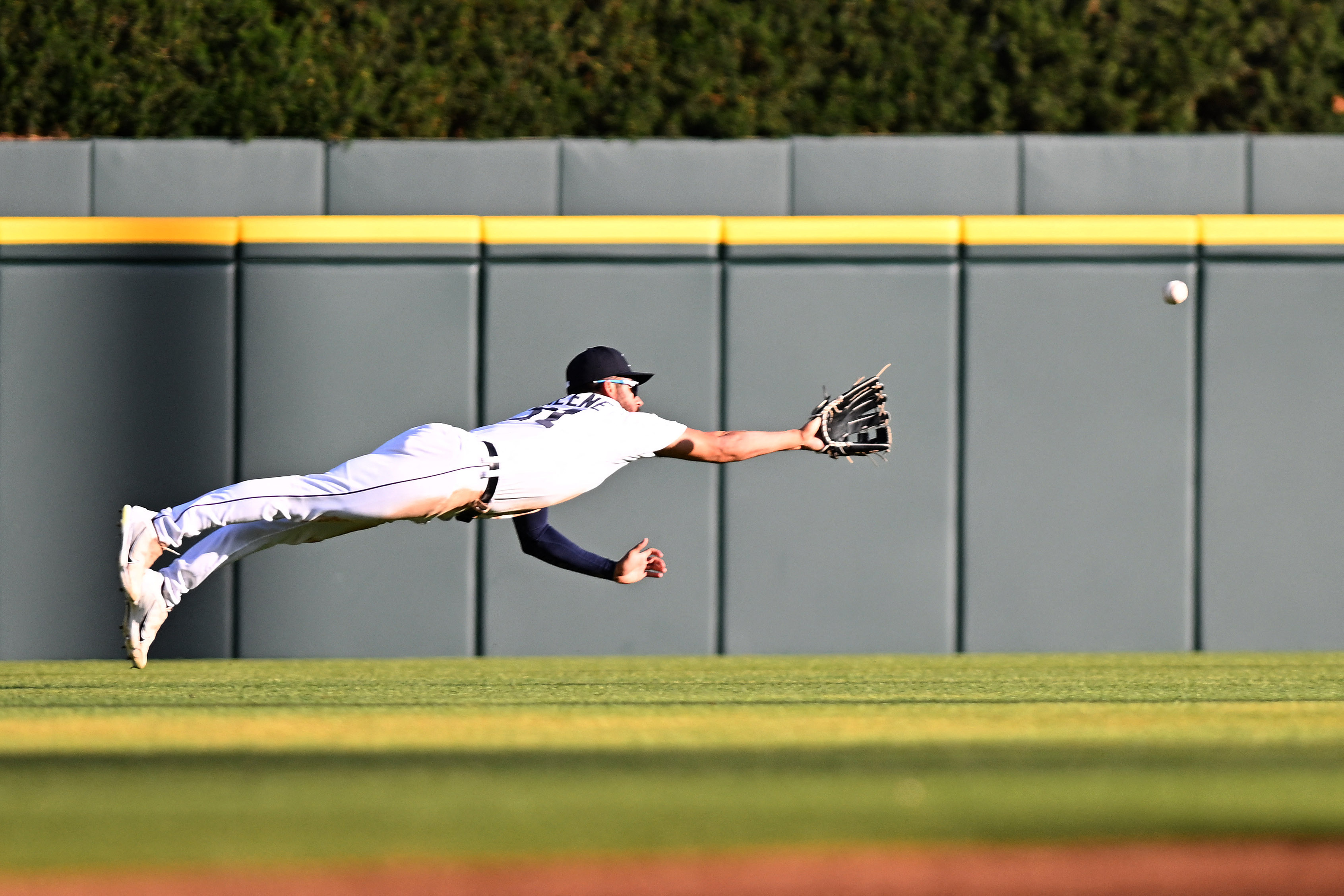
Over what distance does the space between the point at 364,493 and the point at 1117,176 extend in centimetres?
495

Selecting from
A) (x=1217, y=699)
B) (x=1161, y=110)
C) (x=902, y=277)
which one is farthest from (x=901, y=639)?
(x=1161, y=110)

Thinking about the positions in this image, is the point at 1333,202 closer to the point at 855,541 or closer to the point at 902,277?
the point at 902,277

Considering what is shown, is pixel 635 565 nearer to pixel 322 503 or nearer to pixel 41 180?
pixel 322 503

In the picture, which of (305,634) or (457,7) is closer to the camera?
(305,634)

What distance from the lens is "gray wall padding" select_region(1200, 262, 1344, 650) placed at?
8.02 metres

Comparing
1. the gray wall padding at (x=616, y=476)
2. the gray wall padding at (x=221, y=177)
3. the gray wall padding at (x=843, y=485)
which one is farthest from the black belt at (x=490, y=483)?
the gray wall padding at (x=221, y=177)

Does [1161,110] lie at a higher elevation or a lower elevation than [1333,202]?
higher

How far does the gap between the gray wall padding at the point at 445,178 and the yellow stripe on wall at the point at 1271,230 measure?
3492 mm

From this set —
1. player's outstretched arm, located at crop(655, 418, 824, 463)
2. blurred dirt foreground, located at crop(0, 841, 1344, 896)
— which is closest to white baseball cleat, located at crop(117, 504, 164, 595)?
player's outstretched arm, located at crop(655, 418, 824, 463)

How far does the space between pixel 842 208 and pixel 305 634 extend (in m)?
3.68

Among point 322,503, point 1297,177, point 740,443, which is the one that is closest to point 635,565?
point 740,443

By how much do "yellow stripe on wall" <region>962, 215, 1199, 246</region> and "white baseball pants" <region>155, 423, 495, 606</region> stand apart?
3.71 m

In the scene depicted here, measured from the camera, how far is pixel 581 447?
5379 millimetres

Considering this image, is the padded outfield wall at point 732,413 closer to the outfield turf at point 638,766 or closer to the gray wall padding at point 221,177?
the gray wall padding at point 221,177
